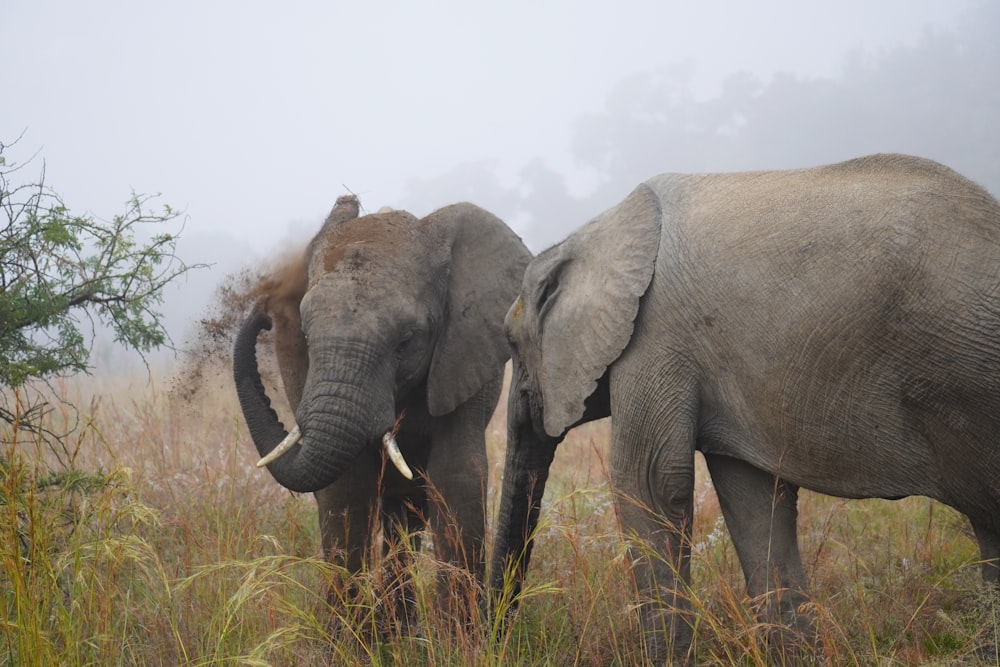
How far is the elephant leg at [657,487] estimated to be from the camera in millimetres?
4023

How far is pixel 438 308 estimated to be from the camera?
526cm

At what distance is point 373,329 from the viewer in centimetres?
481

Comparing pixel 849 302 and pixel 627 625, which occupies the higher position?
pixel 849 302

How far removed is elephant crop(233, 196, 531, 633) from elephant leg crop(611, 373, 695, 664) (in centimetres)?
85

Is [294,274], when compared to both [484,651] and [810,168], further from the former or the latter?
[810,168]

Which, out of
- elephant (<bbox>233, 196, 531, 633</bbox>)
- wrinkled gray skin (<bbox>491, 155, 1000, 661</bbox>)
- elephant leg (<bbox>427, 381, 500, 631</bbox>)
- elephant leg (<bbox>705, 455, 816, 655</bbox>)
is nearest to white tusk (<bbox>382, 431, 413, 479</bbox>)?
elephant (<bbox>233, 196, 531, 633</bbox>)

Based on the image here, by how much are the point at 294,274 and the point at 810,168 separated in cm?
280

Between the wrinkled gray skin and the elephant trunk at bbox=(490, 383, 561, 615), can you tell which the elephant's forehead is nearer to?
the wrinkled gray skin

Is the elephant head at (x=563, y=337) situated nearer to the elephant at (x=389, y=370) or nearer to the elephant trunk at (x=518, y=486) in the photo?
the elephant trunk at (x=518, y=486)

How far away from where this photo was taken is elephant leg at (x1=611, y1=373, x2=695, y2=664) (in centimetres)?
402

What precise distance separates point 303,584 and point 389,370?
1.32m

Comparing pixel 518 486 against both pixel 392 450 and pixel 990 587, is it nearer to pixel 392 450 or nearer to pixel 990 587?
pixel 392 450

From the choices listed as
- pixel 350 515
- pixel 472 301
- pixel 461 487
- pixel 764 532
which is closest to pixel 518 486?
pixel 461 487

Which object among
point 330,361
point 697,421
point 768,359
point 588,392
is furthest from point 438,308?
point 768,359
